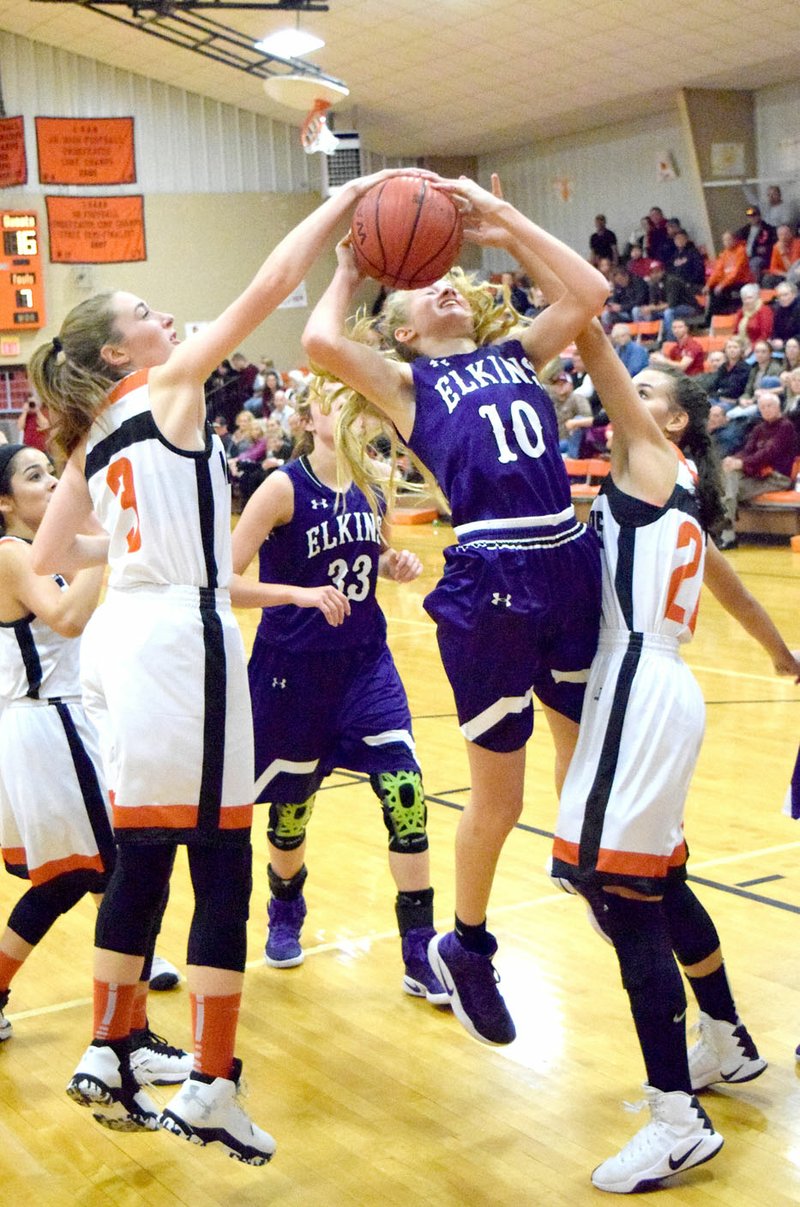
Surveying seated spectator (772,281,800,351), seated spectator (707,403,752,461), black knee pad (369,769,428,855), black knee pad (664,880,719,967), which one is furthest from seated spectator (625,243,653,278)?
black knee pad (664,880,719,967)

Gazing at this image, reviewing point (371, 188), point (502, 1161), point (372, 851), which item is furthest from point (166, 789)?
point (372, 851)

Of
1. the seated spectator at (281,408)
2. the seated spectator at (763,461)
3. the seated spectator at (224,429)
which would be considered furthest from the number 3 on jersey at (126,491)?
the seated spectator at (224,429)

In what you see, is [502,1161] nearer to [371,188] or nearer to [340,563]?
[340,563]

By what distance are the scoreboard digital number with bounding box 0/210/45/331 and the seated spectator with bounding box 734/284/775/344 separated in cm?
1105

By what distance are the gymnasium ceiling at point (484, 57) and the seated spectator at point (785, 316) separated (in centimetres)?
346

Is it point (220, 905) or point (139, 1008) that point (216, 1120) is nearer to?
point (220, 905)

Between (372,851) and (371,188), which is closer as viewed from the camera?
(371,188)

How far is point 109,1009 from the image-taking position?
2.78 m

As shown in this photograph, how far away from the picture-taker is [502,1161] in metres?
2.86

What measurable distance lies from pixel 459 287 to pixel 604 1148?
1945 millimetres

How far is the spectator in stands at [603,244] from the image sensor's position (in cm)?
2005

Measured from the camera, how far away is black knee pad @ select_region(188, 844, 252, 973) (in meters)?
2.71

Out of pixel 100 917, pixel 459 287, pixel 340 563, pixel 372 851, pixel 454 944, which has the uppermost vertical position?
pixel 459 287

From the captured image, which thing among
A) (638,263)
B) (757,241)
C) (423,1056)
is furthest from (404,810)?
(638,263)
